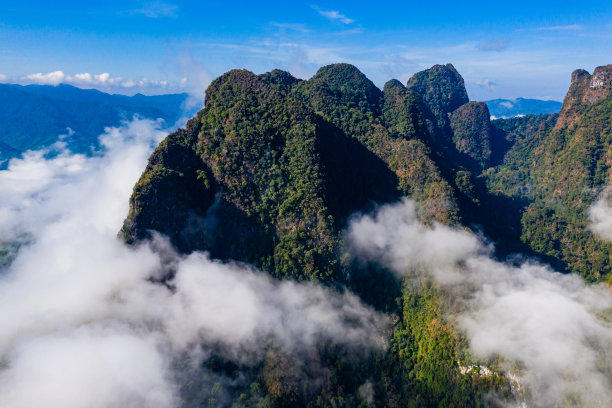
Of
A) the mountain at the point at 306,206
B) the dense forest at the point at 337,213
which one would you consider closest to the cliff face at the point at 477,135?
the dense forest at the point at 337,213

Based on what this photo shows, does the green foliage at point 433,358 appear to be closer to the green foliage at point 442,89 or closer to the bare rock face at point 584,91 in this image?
the bare rock face at point 584,91

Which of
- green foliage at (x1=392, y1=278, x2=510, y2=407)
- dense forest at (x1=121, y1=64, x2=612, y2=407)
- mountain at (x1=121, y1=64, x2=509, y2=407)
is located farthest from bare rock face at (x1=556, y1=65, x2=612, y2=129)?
green foliage at (x1=392, y1=278, x2=510, y2=407)

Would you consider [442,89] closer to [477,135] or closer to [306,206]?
[477,135]

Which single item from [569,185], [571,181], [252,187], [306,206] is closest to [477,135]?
[571,181]

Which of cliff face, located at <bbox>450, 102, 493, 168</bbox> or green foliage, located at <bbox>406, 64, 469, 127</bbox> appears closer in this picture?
cliff face, located at <bbox>450, 102, 493, 168</bbox>

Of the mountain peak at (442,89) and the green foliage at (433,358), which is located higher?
the mountain peak at (442,89)

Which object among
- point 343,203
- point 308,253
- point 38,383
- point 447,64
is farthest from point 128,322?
point 447,64

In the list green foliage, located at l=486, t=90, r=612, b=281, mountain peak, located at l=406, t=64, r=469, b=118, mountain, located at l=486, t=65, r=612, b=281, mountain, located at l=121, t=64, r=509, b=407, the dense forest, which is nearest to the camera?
the dense forest

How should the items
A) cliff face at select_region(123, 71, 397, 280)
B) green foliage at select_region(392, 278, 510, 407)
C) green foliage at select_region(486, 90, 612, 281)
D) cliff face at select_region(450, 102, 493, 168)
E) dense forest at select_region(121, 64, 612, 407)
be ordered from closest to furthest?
green foliage at select_region(392, 278, 510, 407) → dense forest at select_region(121, 64, 612, 407) → cliff face at select_region(123, 71, 397, 280) → green foliage at select_region(486, 90, 612, 281) → cliff face at select_region(450, 102, 493, 168)

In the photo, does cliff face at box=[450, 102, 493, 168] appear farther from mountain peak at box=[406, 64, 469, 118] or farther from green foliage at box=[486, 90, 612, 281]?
mountain peak at box=[406, 64, 469, 118]

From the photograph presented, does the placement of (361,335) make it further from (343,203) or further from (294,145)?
(294,145)
